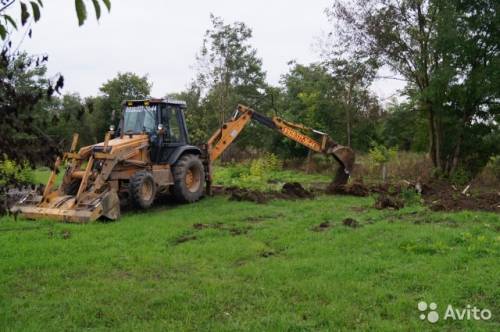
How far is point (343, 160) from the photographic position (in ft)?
50.0

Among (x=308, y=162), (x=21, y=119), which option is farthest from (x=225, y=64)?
(x=21, y=119)

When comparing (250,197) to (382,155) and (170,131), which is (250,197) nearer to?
(170,131)

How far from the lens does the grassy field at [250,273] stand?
17.4 ft

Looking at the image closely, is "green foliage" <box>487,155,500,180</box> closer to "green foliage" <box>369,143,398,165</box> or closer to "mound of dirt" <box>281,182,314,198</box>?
"green foliage" <box>369,143,398,165</box>

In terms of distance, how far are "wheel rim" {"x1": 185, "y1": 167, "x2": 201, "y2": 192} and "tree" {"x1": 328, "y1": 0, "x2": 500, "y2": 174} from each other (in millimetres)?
8595

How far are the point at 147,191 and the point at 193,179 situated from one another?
2.32 metres

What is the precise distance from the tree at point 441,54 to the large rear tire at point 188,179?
8.55m

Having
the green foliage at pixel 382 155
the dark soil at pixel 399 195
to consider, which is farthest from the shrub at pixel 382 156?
the dark soil at pixel 399 195

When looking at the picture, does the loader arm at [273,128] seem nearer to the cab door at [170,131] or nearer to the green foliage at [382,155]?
the cab door at [170,131]

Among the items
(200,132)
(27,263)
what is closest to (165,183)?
(27,263)

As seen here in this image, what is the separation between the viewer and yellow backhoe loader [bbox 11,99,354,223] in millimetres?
10859

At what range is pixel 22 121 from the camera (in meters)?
3.23

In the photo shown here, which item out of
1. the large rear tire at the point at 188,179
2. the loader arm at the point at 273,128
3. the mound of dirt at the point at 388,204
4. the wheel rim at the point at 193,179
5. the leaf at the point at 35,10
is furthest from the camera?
the loader arm at the point at 273,128

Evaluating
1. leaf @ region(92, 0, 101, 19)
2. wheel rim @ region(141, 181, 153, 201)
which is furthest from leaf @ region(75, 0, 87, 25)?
wheel rim @ region(141, 181, 153, 201)
